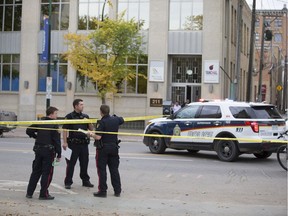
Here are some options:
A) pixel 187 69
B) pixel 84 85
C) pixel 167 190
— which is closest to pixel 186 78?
pixel 187 69

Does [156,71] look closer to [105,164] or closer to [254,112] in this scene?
[254,112]

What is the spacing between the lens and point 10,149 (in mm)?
16547

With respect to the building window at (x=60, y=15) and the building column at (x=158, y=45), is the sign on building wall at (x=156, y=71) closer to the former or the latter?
the building column at (x=158, y=45)

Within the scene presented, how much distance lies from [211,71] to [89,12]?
8849 mm

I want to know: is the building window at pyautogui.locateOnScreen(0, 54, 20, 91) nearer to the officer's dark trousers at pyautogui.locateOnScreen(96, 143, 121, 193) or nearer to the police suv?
the police suv

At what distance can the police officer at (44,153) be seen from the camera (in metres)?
8.30

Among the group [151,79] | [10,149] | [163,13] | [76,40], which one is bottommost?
[10,149]

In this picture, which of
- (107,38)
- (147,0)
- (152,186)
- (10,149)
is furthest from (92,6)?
(152,186)

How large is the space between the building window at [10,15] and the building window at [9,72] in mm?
1989

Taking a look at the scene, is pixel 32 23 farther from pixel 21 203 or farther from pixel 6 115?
pixel 21 203

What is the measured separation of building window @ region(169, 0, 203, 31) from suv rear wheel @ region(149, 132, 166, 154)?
14.5 m

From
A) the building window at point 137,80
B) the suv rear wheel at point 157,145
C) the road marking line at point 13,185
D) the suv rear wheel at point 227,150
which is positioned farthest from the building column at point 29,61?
the road marking line at point 13,185

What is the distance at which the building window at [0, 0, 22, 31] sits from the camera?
32.5m

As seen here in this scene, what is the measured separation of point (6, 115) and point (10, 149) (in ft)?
25.2
